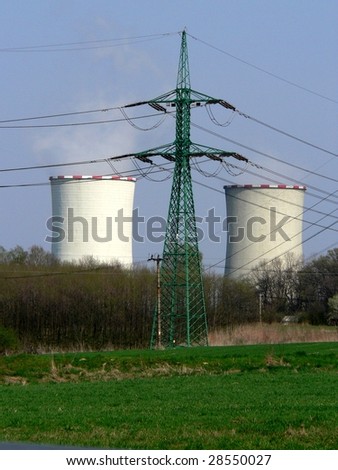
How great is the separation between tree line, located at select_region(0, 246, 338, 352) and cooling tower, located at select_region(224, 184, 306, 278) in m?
5.72

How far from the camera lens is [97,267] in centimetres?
4781

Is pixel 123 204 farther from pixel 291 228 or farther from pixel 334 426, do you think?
pixel 334 426

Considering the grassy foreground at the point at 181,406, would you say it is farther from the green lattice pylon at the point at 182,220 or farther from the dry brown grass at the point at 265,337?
the dry brown grass at the point at 265,337

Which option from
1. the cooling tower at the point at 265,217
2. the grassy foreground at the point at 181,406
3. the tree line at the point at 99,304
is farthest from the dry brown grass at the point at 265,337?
the grassy foreground at the point at 181,406

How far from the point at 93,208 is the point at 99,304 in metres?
11.7

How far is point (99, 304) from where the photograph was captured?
4853cm

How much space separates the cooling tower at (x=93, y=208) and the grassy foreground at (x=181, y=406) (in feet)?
50.8

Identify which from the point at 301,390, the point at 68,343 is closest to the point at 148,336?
the point at 68,343

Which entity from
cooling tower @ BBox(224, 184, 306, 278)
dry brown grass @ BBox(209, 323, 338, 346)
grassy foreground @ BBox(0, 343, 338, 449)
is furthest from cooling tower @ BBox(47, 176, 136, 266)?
grassy foreground @ BBox(0, 343, 338, 449)

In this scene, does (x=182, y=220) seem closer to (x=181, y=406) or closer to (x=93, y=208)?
(x=93, y=208)

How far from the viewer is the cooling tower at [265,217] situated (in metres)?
41.2

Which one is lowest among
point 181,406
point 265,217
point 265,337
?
point 181,406

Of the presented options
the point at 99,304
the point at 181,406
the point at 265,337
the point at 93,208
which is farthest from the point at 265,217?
the point at 181,406

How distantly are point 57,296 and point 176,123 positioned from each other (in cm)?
2085
